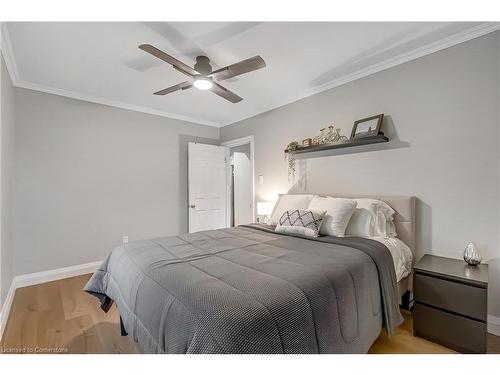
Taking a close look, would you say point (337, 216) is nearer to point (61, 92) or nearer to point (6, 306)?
point (6, 306)

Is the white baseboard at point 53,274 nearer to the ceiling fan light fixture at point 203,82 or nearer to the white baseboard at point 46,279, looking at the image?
the white baseboard at point 46,279

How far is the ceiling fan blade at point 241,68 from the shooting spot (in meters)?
1.74

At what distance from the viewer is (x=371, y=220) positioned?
2172 millimetres

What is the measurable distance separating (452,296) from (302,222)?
120 centimetres

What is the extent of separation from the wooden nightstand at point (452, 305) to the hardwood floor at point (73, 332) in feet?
0.37

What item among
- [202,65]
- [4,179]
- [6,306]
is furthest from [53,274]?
[202,65]

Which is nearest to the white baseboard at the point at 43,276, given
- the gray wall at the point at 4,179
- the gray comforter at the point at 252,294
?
the gray wall at the point at 4,179

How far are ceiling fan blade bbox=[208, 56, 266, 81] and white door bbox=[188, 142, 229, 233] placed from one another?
2.19m

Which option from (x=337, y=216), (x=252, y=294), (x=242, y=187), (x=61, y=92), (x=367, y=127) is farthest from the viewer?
(x=242, y=187)

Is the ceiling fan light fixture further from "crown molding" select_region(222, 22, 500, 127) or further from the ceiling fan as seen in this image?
"crown molding" select_region(222, 22, 500, 127)

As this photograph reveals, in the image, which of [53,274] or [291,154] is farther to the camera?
[291,154]

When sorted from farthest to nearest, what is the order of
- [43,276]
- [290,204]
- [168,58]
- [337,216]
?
[43,276] → [290,204] → [337,216] → [168,58]
